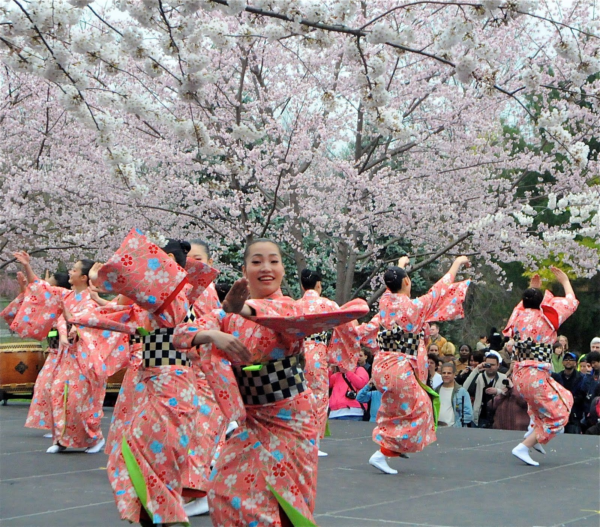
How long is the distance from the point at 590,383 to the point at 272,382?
7084mm

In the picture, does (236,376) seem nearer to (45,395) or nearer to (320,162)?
(45,395)

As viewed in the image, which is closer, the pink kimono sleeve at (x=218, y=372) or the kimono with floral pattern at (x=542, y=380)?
the pink kimono sleeve at (x=218, y=372)

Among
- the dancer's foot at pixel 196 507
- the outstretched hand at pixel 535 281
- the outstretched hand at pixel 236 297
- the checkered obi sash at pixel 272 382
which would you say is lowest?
the dancer's foot at pixel 196 507

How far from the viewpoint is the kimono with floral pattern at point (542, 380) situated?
7617 mm

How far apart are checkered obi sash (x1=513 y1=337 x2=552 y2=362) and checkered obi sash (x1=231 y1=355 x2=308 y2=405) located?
4.57 meters

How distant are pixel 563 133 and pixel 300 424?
3598 mm

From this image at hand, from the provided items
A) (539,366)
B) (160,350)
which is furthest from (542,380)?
(160,350)

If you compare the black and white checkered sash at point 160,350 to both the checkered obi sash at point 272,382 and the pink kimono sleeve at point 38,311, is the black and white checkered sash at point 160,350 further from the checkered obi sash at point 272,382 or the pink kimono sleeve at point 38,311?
the pink kimono sleeve at point 38,311

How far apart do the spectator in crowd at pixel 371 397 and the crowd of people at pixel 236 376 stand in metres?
0.14

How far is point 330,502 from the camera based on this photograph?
19.6 ft

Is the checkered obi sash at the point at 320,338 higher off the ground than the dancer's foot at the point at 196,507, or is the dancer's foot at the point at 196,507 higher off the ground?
the checkered obi sash at the point at 320,338

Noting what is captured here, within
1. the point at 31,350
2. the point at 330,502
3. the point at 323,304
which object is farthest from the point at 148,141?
the point at 323,304

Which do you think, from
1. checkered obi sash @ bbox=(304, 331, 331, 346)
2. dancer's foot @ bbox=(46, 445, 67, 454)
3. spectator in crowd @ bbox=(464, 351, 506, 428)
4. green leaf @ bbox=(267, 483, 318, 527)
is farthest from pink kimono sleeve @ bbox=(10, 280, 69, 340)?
green leaf @ bbox=(267, 483, 318, 527)

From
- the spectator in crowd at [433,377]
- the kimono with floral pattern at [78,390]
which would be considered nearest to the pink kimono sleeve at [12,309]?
the kimono with floral pattern at [78,390]
